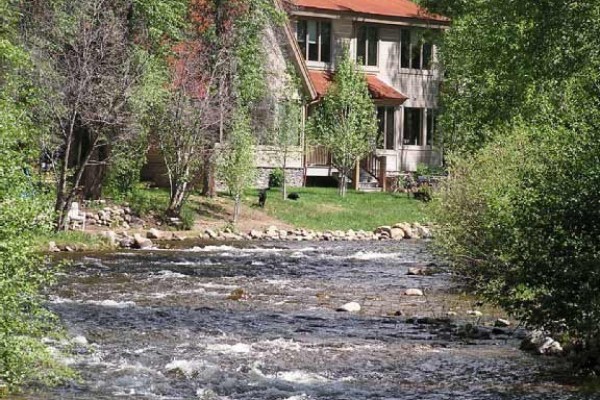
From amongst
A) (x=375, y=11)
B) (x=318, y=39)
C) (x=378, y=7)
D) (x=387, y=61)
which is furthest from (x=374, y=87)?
(x=378, y=7)

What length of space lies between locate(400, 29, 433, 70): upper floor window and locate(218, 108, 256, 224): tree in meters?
20.2

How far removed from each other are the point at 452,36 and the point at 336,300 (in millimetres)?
21950

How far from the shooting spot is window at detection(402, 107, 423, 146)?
186 feet

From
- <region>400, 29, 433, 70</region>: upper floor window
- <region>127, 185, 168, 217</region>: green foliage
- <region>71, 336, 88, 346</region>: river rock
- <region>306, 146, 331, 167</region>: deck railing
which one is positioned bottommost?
<region>71, 336, 88, 346</region>: river rock

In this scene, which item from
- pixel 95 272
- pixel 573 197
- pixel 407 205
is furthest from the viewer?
pixel 407 205

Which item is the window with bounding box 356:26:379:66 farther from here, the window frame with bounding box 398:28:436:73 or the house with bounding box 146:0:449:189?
the window frame with bounding box 398:28:436:73

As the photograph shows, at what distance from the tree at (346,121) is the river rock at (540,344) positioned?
98.9 feet

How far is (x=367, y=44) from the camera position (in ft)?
183

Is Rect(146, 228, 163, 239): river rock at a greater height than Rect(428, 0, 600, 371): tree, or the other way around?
Rect(428, 0, 600, 371): tree

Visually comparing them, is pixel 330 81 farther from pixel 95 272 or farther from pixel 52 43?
pixel 95 272

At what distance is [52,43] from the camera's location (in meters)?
31.5

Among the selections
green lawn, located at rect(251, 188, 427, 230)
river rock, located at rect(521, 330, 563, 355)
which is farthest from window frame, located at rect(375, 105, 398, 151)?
river rock, located at rect(521, 330, 563, 355)

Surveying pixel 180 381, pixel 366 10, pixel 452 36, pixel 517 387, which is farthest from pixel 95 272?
pixel 366 10

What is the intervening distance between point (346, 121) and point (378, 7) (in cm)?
1092
